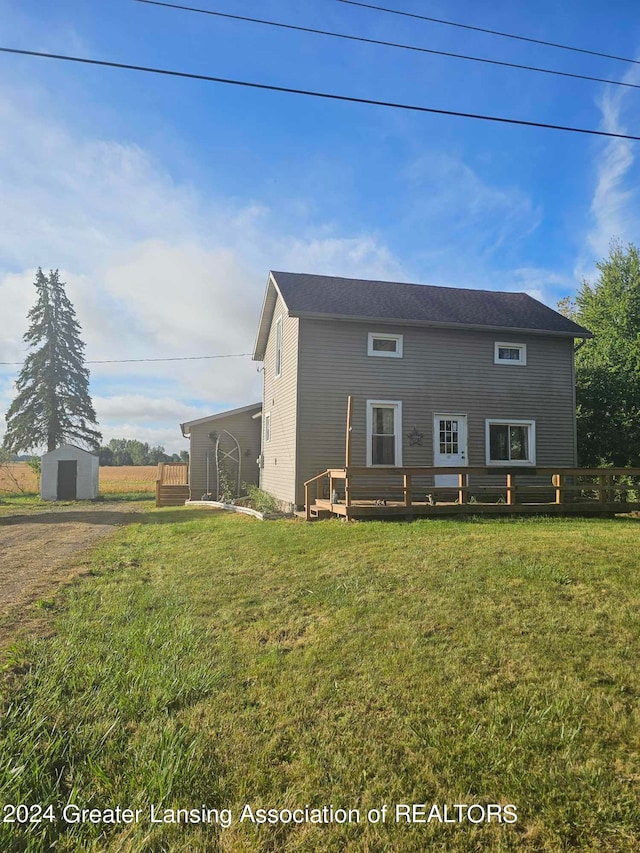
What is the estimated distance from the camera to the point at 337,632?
422cm

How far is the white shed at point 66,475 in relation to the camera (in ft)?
80.3

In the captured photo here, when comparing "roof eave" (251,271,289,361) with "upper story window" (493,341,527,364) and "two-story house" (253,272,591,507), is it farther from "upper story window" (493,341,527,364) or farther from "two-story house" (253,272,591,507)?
"upper story window" (493,341,527,364)

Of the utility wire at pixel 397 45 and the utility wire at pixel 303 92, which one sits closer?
the utility wire at pixel 303 92

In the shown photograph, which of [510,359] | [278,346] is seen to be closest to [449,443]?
[510,359]

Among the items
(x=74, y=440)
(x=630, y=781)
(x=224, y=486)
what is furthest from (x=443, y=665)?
(x=74, y=440)

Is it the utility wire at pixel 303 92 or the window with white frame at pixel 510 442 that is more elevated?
the utility wire at pixel 303 92

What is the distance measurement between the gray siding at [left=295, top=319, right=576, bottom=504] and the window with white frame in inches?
8.3

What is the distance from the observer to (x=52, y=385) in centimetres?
3256

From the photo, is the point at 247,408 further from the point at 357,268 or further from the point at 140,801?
the point at 140,801

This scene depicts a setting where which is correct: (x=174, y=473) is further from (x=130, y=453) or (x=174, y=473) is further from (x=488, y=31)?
(x=130, y=453)

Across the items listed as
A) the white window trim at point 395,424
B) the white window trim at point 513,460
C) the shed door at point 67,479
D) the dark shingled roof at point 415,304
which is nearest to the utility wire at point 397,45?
the dark shingled roof at point 415,304

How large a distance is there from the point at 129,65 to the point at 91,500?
22542 mm

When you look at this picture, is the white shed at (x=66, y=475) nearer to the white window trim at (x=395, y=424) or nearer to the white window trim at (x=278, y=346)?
the white window trim at (x=278, y=346)

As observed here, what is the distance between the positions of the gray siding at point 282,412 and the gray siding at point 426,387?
50 cm
